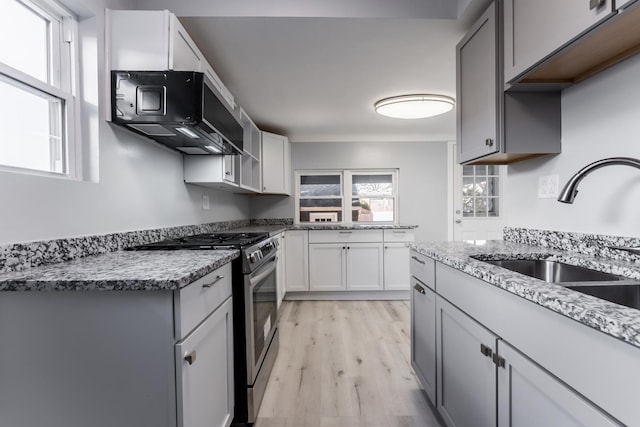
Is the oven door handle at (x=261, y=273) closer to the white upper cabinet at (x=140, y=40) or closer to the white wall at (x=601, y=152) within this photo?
the white upper cabinet at (x=140, y=40)

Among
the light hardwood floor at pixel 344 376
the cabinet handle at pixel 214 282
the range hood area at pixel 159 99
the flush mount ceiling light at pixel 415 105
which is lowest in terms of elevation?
the light hardwood floor at pixel 344 376

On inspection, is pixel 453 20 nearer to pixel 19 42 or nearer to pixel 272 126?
pixel 19 42

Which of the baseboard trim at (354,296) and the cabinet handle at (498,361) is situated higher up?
the cabinet handle at (498,361)

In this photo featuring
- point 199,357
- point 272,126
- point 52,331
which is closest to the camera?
point 52,331

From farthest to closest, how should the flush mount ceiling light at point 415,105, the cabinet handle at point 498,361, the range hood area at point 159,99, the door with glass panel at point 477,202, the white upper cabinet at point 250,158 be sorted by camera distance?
the door with glass panel at point 477,202 < the white upper cabinet at point 250,158 < the flush mount ceiling light at point 415,105 < the range hood area at point 159,99 < the cabinet handle at point 498,361

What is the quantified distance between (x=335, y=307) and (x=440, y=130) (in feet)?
8.65

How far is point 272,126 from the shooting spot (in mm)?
3910

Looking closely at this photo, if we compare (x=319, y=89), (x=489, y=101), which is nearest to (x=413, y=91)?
(x=319, y=89)

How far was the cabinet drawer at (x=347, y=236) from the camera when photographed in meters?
3.86

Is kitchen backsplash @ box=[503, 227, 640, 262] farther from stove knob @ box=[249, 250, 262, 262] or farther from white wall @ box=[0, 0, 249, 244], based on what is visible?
white wall @ box=[0, 0, 249, 244]

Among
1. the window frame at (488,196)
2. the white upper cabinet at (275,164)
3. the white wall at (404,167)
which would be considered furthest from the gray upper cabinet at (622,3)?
the window frame at (488,196)

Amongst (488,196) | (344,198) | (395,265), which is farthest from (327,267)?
(488,196)

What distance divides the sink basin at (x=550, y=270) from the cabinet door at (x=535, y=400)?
20.9 inches

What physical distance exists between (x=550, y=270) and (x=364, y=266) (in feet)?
→ 8.38
